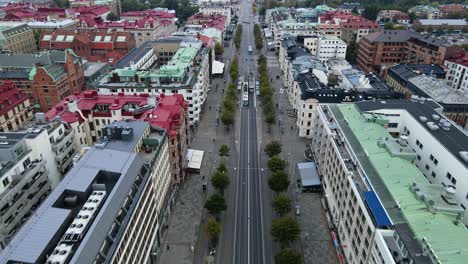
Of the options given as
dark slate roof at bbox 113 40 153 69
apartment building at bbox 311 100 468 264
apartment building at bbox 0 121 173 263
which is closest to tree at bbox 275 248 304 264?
apartment building at bbox 311 100 468 264

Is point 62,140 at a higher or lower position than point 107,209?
lower

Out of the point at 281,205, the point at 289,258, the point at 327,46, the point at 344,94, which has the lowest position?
the point at 289,258

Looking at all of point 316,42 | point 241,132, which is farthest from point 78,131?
point 316,42

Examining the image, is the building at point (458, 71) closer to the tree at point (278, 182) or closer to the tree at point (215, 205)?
the tree at point (278, 182)

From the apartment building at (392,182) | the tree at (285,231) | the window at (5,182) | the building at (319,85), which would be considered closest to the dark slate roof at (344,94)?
the building at (319,85)

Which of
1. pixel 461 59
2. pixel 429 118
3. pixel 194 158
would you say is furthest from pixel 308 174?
pixel 461 59

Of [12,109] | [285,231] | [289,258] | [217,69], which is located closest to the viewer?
[289,258]

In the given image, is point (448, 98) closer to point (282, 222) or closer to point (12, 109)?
point (282, 222)
